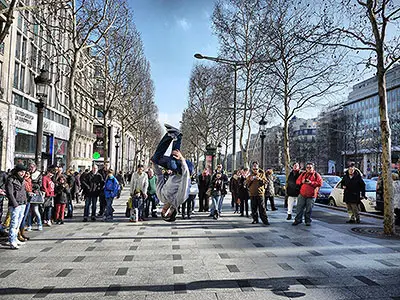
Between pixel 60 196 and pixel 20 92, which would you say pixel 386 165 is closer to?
pixel 60 196

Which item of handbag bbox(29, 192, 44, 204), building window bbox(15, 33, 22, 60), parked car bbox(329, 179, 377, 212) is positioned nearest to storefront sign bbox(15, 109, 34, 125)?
building window bbox(15, 33, 22, 60)

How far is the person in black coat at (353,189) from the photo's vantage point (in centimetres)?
1131

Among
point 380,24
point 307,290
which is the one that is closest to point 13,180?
point 307,290

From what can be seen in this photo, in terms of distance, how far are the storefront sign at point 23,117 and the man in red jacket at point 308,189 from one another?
22776 mm

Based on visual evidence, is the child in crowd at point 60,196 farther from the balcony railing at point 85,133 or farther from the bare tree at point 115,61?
the balcony railing at point 85,133

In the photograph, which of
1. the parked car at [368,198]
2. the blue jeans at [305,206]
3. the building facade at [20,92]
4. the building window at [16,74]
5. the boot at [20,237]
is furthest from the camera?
the building window at [16,74]

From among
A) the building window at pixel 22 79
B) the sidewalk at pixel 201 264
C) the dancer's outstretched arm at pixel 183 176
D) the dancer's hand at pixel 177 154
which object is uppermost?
the building window at pixel 22 79

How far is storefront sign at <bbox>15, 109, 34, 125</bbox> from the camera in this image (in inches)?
995

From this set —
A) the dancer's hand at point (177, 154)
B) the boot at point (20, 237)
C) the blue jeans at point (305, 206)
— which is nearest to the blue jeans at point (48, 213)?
the boot at point (20, 237)

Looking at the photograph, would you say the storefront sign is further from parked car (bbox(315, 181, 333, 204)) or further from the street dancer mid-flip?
the street dancer mid-flip

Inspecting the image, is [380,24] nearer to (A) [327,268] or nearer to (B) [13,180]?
(A) [327,268]

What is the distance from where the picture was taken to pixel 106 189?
11930 mm

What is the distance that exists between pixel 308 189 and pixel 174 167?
22.1 ft

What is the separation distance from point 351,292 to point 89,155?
5766 centimetres
